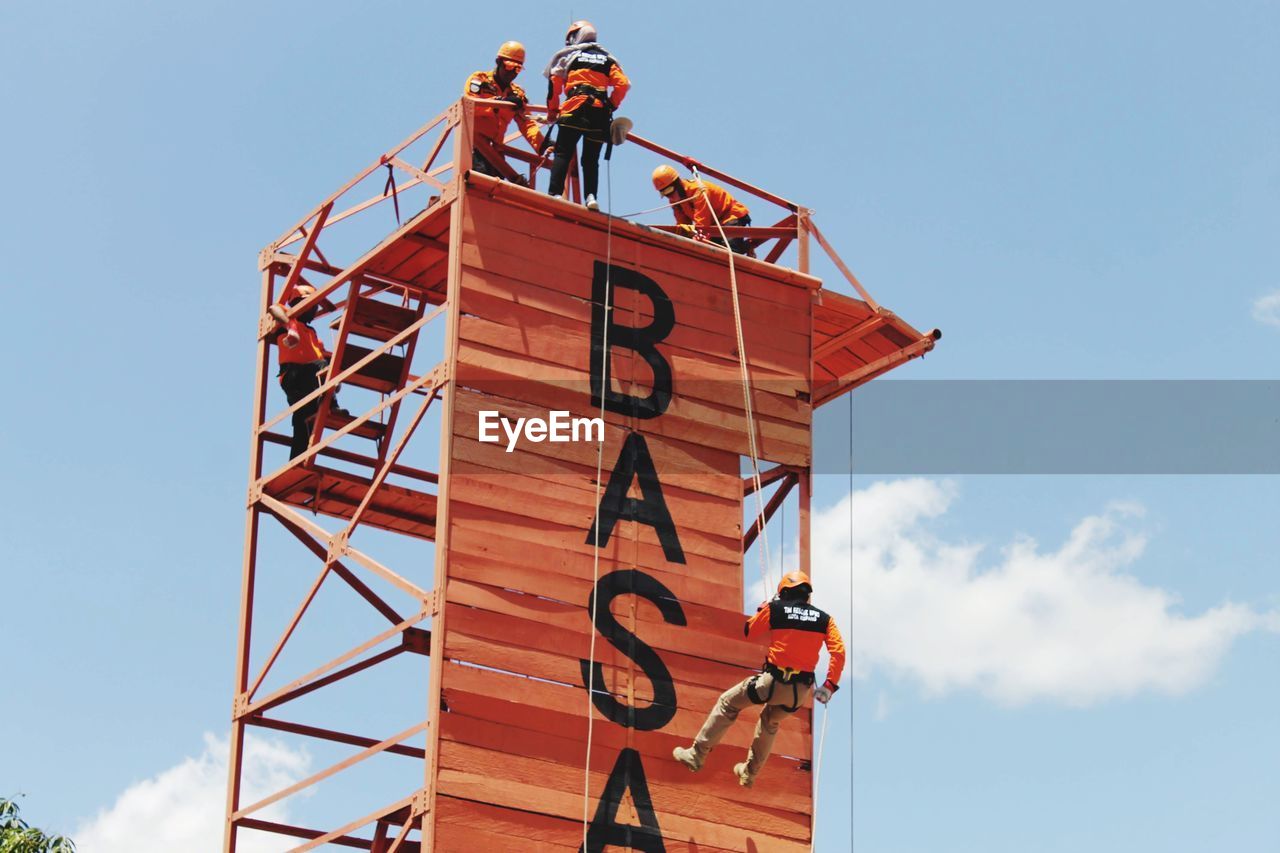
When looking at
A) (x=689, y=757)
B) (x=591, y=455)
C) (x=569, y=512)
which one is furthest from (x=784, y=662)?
(x=591, y=455)

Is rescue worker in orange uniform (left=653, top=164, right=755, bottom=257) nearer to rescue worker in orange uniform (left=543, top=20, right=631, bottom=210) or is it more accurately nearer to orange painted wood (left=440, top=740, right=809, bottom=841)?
rescue worker in orange uniform (left=543, top=20, right=631, bottom=210)

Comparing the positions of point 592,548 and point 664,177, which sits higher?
point 664,177

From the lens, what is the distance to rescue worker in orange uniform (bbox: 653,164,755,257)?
103ft

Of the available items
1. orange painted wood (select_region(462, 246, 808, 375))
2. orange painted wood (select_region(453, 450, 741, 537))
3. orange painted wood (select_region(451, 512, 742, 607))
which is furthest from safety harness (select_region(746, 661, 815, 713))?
orange painted wood (select_region(462, 246, 808, 375))

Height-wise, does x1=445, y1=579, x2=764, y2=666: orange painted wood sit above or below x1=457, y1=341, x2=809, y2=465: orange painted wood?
below

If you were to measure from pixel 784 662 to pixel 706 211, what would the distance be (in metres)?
7.21

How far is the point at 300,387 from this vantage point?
103 feet

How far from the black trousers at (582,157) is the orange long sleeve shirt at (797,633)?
606 cm

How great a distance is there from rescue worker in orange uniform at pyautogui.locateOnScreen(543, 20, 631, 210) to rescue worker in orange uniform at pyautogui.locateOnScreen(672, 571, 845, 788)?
5.89m

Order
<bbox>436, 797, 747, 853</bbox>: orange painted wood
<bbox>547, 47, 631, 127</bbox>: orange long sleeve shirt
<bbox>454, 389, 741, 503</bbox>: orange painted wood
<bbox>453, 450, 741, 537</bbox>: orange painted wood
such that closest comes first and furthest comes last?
<bbox>436, 797, 747, 853</bbox>: orange painted wood
<bbox>453, 450, 741, 537</bbox>: orange painted wood
<bbox>454, 389, 741, 503</bbox>: orange painted wood
<bbox>547, 47, 631, 127</bbox>: orange long sleeve shirt

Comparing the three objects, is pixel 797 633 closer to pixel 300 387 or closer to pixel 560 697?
pixel 560 697

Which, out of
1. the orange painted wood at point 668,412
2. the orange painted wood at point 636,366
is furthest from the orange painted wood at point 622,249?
the orange painted wood at point 668,412

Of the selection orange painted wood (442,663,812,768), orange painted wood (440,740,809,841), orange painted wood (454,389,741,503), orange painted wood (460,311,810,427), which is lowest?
orange painted wood (440,740,809,841)

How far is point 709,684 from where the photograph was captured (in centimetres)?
2834
